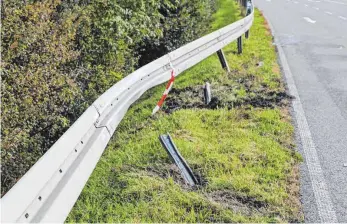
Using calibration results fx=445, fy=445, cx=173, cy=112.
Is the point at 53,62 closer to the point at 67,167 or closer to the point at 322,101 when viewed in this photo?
the point at 67,167

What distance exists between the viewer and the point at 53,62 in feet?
16.3

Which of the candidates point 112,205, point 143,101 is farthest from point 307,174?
point 143,101

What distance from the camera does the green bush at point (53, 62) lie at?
4289mm

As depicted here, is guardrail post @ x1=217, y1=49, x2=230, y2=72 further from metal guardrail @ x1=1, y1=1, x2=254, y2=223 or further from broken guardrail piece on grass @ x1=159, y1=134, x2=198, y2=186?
broken guardrail piece on grass @ x1=159, y1=134, x2=198, y2=186

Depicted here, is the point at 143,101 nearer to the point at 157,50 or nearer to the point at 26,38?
the point at 26,38

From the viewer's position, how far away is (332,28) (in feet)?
49.0

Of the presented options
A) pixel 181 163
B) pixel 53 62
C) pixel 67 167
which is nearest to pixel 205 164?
pixel 181 163

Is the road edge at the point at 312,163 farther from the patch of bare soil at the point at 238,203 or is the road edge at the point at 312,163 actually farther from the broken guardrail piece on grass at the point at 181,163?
the broken guardrail piece on grass at the point at 181,163

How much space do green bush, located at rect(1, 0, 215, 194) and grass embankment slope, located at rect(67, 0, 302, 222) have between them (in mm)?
751

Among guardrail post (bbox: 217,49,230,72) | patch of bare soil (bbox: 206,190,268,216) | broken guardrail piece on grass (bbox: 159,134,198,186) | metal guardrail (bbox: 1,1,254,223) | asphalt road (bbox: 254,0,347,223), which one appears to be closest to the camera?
metal guardrail (bbox: 1,1,254,223)

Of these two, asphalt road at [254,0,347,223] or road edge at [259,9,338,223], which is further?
asphalt road at [254,0,347,223]

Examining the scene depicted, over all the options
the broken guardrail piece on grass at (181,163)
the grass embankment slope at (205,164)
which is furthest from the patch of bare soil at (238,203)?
the broken guardrail piece on grass at (181,163)

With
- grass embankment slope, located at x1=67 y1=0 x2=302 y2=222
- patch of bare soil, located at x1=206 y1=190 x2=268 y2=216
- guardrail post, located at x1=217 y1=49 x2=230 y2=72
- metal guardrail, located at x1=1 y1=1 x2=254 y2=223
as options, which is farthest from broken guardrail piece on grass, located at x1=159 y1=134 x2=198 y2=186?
guardrail post, located at x1=217 y1=49 x2=230 y2=72

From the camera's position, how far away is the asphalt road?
349 centimetres
